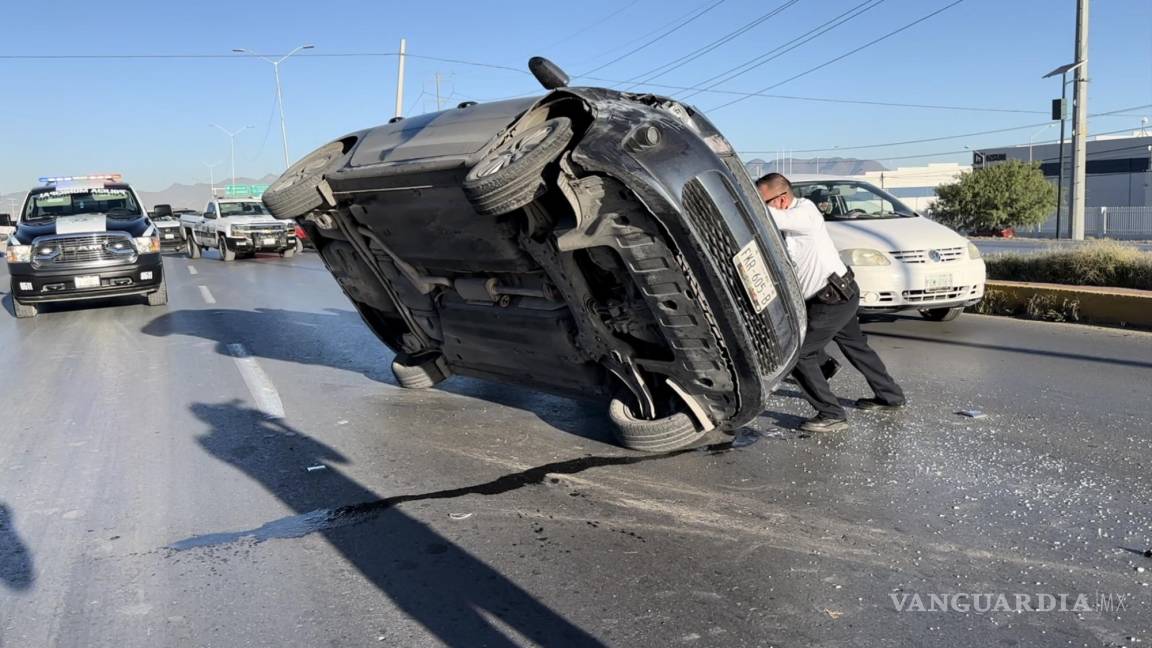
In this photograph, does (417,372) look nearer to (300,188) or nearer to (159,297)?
(300,188)

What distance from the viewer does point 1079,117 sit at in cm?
1978

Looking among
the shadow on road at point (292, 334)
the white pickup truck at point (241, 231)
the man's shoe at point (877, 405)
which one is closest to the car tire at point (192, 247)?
the white pickup truck at point (241, 231)

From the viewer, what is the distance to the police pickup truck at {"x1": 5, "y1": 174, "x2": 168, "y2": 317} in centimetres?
1206

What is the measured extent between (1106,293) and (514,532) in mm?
8166

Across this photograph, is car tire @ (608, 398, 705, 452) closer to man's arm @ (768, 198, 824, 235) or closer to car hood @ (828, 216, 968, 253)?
man's arm @ (768, 198, 824, 235)

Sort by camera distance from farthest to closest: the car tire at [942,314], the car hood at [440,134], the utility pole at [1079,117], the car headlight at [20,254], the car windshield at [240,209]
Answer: the car windshield at [240,209], the utility pole at [1079,117], the car headlight at [20,254], the car tire at [942,314], the car hood at [440,134]

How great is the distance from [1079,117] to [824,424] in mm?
17841

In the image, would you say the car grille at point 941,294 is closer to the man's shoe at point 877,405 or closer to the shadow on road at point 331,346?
the man's shoe at point 877,405

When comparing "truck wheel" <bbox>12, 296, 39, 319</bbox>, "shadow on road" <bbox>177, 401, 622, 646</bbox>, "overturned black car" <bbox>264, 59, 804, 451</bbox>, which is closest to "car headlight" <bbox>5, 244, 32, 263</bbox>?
"truck wheel" <bbox>12, 296, 39, 319</bbox>

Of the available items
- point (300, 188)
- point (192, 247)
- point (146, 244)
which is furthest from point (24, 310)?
point (192, 247)

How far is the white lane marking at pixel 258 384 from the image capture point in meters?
6.38

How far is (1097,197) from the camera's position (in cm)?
5741

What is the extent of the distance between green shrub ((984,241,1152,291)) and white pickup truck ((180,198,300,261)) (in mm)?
17718

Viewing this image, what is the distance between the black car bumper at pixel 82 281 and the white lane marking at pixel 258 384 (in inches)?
172
